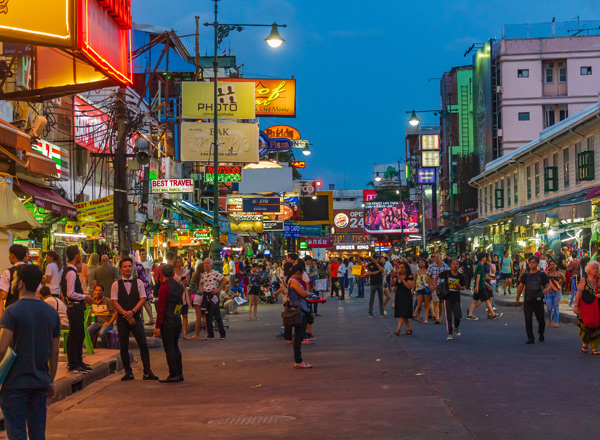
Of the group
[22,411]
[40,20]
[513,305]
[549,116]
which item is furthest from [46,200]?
[549,116]

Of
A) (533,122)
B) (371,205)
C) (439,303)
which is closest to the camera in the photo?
(439,303)

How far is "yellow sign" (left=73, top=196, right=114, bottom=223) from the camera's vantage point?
2259cm

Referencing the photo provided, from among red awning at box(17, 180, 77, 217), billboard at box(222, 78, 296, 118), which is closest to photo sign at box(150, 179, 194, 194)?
red awning at box(17, 180, 77, 217)

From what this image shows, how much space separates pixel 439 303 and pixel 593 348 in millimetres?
8675

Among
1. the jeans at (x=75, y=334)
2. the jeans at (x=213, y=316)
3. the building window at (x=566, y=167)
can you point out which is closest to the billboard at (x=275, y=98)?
the building window at (x=566, y=167)

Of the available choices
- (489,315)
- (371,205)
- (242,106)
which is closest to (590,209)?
(489,315)

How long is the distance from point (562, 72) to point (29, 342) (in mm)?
57202

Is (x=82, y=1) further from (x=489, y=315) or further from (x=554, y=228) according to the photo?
(x=554, y=228)

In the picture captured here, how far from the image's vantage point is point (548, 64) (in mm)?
59000

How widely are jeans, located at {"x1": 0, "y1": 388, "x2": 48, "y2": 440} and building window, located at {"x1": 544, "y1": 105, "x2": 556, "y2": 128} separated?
185 ft

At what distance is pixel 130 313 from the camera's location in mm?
12867

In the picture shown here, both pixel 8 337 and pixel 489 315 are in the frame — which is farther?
pixel 489 315

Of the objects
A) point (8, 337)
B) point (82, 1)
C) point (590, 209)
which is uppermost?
point (82, 1)

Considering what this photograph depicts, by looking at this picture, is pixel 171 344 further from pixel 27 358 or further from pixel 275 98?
pixel 275 98
